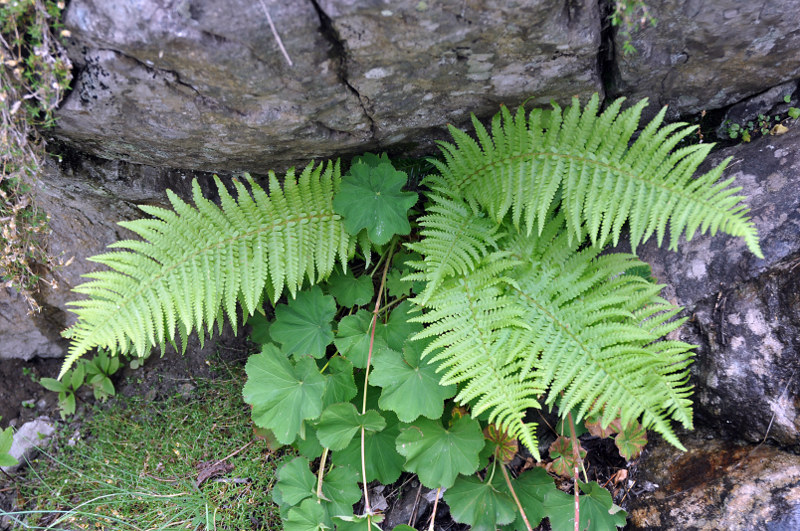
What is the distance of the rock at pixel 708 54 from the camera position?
2303mm

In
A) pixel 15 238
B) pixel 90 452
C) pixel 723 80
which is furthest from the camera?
pixel 90 452

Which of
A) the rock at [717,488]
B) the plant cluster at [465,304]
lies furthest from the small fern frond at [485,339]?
the rock at [717,488]

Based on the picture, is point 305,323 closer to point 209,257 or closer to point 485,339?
point 209,257

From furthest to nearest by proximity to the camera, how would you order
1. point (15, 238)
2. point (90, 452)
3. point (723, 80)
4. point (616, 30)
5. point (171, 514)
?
1. point (90, 452)
2. point (171, 514)
3. point (15, 238)
4. point (723, 80)
5. point (616, 30)

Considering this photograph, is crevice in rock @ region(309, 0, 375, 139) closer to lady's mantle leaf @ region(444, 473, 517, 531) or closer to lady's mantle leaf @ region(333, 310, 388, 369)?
lady's mantle leaf @ region(333, 310, 388, 369)

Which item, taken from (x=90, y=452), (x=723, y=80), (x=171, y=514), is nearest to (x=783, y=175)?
(x=723, y=80)

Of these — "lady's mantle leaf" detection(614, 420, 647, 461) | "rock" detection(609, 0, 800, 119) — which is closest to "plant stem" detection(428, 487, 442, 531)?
"lady's mantle leaf" detection(614, 420, 647, 461)

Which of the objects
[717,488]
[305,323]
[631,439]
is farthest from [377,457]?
[717,488]

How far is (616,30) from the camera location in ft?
8.02

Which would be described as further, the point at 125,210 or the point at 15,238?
the point at 125,210

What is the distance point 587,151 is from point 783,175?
0.99m

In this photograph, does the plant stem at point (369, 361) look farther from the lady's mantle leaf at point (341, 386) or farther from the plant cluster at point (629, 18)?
the plant cluster at point (629, 18)

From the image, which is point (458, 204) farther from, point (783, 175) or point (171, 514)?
point (171, 514)

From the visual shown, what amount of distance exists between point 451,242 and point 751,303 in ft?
4.81
